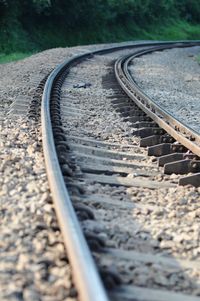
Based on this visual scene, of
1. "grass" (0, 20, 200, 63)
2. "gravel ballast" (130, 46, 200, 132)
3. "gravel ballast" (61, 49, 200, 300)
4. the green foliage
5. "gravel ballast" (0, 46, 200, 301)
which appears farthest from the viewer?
the green foliage

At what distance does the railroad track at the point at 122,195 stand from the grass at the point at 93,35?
14.2 metres

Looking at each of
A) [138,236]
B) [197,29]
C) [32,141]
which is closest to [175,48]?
[197,29]

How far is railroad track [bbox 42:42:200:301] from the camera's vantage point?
324 cm

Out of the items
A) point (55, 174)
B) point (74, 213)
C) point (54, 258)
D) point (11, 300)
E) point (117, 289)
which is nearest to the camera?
point (11, 300)

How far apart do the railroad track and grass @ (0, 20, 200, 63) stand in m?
14.2

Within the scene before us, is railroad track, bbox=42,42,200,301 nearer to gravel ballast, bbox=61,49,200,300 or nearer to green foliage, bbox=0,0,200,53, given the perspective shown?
gravel ballast, bbox=61,49,200,300

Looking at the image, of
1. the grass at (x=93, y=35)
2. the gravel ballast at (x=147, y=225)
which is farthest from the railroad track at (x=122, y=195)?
the grass at (x=93, y=35)

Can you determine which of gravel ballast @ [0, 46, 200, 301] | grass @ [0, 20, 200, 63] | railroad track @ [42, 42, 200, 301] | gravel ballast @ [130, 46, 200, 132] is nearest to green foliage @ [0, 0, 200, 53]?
grass @ [0, 20, 200, 63]

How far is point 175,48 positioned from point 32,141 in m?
26.5

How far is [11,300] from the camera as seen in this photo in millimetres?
2820

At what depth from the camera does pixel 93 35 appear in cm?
3659

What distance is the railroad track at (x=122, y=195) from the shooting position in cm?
324

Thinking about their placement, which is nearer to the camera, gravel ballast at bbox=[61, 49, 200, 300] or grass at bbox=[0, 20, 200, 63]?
gravel ballast at bbox=[61, 49, 200, 300]

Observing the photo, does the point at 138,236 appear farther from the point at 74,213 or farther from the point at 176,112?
the point at 176,112
